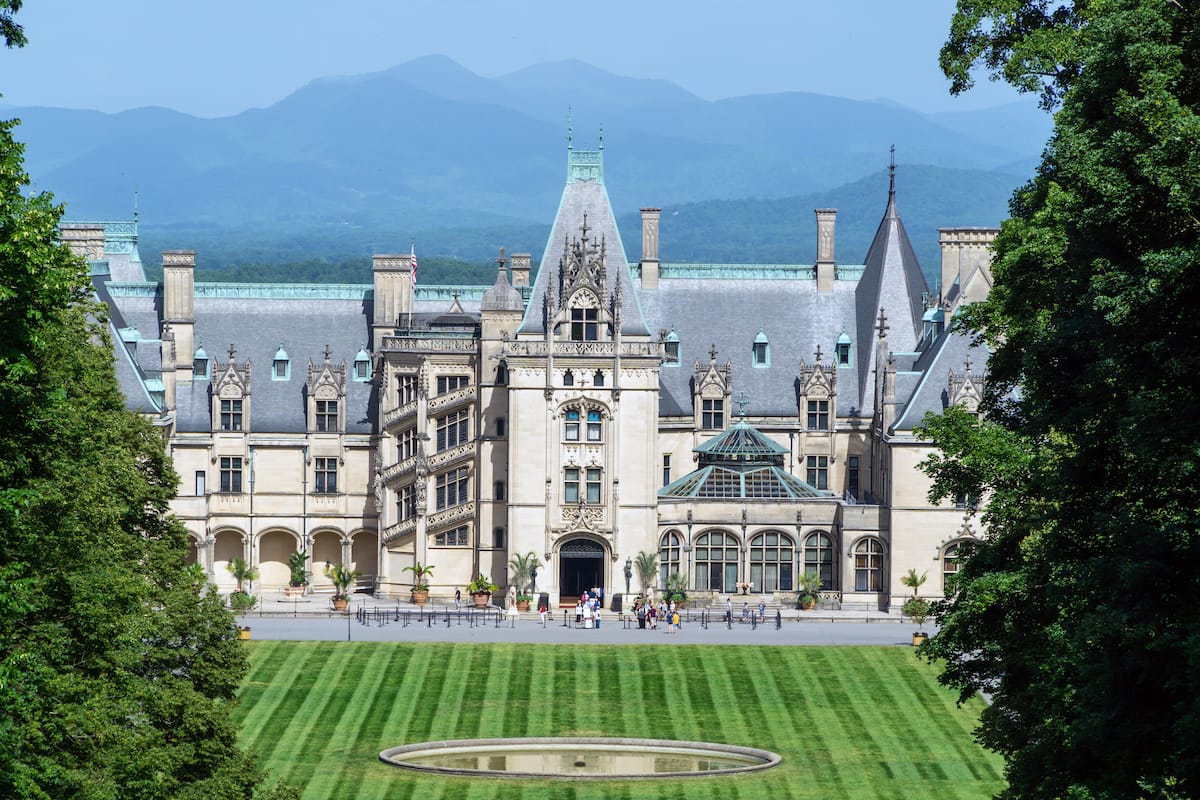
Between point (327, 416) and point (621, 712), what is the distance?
106 feet

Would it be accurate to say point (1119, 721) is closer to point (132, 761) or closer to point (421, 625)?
point (132, 761)

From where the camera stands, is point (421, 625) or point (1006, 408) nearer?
point (1006, 408)

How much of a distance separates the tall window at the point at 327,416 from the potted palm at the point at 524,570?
12.1 m

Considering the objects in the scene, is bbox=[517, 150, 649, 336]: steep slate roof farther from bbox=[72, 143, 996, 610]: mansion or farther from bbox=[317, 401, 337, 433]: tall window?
bbox=[317, 401, 337, 433]: tall window

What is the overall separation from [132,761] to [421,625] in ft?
152

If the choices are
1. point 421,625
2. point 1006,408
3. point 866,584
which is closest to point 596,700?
point 421,625

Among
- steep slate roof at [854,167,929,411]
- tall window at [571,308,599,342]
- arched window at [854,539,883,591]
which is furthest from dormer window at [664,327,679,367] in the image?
arched window at [854,539,883,591]

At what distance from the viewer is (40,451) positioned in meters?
37.5

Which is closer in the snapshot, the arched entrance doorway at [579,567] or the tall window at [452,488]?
the arched entrance doorway at [579,567]

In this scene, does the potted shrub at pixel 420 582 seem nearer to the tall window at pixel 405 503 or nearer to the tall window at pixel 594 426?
the tall window at pixel 405 503

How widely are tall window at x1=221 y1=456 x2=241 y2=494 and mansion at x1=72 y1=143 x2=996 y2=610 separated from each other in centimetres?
11

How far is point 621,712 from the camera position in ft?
232

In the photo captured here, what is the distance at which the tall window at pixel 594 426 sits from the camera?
92.1 meters

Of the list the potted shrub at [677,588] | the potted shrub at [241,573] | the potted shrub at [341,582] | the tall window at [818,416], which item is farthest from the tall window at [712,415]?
the potted shrub at [241,573]
